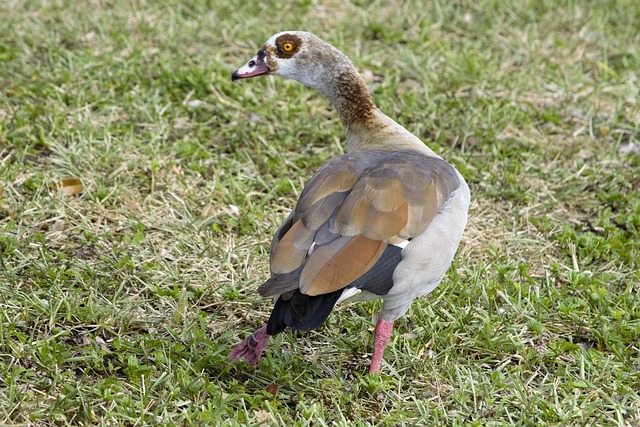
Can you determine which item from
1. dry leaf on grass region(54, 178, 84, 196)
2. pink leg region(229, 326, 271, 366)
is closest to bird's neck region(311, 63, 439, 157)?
pink leg region(229, 326, 271, 366)

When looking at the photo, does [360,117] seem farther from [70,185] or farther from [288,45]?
[70,185]

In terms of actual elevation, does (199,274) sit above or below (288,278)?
below

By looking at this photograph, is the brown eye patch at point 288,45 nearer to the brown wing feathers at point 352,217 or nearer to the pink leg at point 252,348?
the brown wing feathers at point 352,217

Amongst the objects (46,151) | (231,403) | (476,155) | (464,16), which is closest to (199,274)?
(231,403)

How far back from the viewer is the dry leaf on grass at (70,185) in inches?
208

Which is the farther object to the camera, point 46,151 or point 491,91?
point 491,91

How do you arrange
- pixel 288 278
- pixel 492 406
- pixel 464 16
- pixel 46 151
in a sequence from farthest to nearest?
pixel 464 16
pixel 46 151
pixel 492 406
pixel 288 278

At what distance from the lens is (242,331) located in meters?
4.38

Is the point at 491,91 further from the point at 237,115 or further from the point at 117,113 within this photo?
the point at 117,113

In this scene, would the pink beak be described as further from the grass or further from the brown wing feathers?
the brown wing feathers

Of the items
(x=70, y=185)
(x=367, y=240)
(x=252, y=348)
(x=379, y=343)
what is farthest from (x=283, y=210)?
(x=367, y=240)

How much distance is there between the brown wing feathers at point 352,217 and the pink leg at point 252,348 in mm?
421

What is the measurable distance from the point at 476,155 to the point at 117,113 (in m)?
2.47

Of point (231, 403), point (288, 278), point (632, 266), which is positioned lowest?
point (632, 266)
